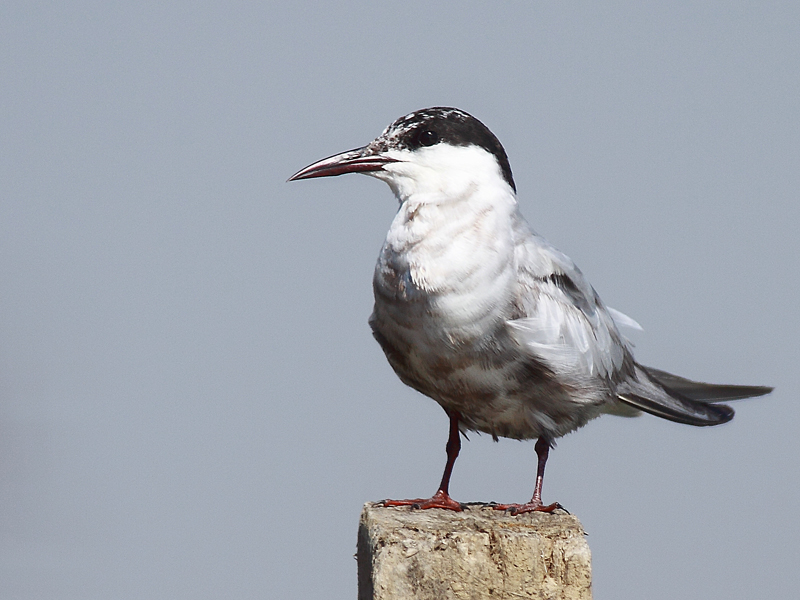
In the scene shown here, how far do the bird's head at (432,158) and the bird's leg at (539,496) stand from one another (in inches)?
46.5

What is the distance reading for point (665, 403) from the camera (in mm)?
4789

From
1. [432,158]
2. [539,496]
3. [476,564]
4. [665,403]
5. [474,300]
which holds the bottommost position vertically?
[476,564]

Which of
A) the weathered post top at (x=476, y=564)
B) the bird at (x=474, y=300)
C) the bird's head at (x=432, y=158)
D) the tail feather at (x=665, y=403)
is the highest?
the bird's head at (x=432, y=158)

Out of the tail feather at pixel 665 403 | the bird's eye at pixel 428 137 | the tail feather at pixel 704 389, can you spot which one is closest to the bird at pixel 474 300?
the bird's eye at pixel 428 137

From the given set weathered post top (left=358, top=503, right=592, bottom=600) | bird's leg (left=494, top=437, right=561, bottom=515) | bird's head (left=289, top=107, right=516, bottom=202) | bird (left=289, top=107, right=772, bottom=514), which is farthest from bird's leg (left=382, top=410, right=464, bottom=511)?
bird's head (left=289, top=107, right=516, bottom=202)

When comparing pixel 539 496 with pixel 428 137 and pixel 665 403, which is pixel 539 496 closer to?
pixel 665 403

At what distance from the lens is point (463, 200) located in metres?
4.19

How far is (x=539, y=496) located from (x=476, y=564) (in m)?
0.73

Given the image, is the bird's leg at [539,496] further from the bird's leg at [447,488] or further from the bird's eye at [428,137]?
the bird's eye at [428,137]

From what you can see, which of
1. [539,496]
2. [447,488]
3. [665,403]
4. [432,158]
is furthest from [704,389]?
[432,158]

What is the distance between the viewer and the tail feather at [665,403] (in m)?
4.70

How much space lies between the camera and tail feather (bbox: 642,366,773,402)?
5.07m

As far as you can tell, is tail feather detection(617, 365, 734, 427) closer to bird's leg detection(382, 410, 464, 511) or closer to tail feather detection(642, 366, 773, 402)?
tail feather detection(642, 366, 773, 402)

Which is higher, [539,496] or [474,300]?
[474,300]
